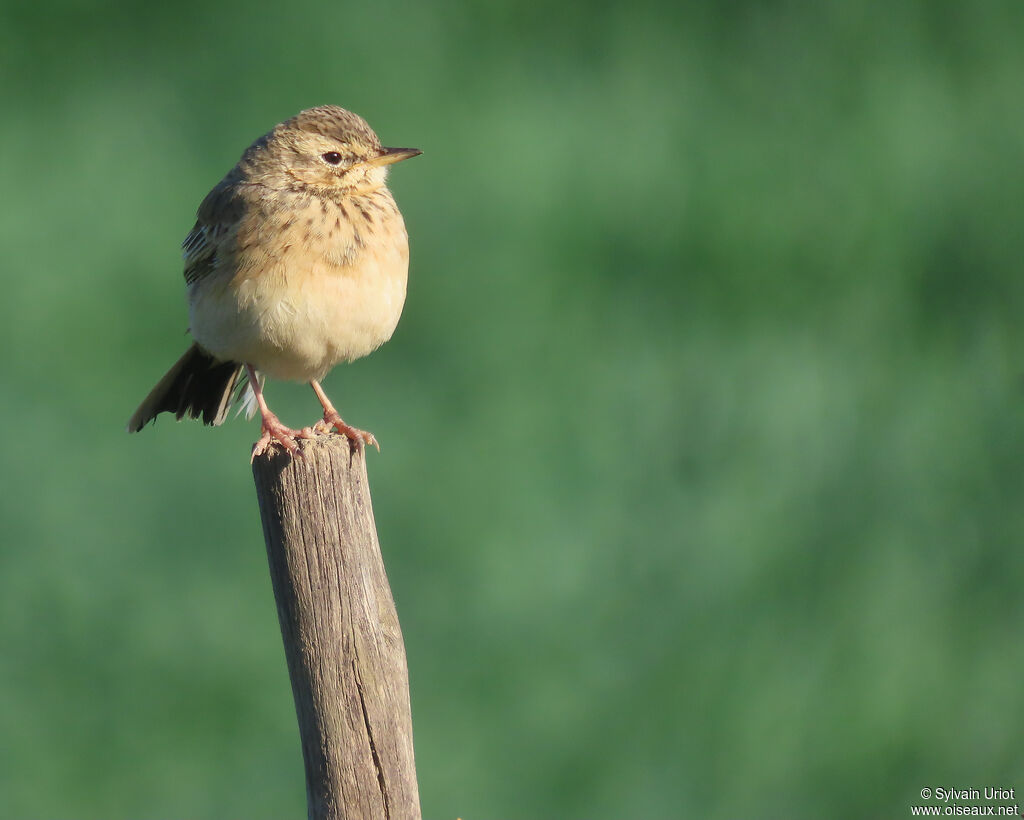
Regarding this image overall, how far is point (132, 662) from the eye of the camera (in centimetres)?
794

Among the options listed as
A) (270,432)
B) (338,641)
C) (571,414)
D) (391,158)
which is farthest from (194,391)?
(571,414)

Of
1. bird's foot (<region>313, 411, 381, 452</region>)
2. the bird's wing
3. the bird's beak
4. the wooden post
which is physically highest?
the bird's beak

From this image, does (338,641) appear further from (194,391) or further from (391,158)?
(194,391)

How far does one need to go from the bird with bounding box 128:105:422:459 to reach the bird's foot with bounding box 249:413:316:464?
14 mm

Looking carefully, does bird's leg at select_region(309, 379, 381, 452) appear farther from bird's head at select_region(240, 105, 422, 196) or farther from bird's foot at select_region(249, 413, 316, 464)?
bird's head at select_region(240, 105, 422, 196)

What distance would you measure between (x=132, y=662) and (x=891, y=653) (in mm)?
4457

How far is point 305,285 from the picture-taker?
536 centimetres

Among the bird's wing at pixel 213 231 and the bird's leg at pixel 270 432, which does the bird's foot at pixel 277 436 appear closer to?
the bird's leg at pixel 270 432

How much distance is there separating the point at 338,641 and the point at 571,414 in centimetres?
393

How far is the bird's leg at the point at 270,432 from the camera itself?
185 inches

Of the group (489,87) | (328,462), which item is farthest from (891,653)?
(328,462)

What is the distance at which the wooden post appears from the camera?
438 cm

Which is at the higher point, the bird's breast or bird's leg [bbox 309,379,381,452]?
the bird's breast

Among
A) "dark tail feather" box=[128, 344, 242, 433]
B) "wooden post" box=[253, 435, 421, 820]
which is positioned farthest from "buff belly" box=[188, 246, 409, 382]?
"wooden post" box=[253, 435, 421, 820]
